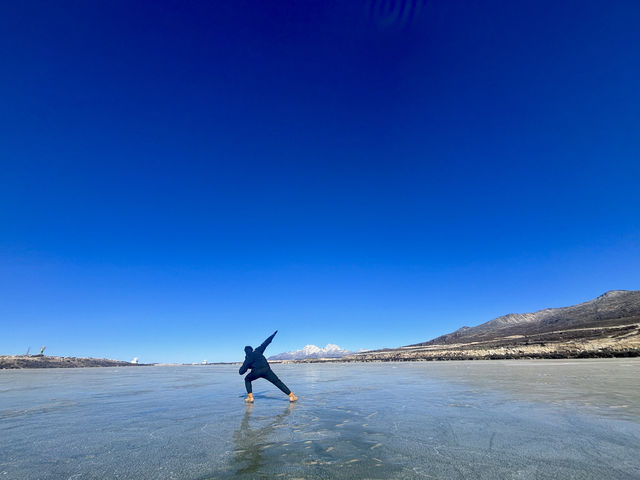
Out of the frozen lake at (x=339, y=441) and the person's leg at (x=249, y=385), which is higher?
the person's leg at (x=249, y=385)

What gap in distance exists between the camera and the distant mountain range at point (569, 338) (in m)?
45.3

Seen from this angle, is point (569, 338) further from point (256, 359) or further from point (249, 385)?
point (249, 385)

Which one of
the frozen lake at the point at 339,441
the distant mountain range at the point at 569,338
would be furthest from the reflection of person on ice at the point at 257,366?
the distant mountain range at the point at 569,338

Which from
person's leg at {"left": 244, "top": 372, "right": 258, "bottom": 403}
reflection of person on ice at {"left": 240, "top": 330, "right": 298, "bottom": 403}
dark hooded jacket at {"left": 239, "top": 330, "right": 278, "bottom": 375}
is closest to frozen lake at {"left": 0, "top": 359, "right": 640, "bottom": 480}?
person's leg at {"left": 244, "top": 372, "right": 258, "bottom": 403}

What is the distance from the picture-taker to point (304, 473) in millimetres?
4512

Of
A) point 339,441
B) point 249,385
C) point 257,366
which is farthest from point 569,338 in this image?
point 339,441

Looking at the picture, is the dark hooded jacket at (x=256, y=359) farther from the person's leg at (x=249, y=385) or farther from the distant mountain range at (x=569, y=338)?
the distant mountain range at (x=569, y=338)

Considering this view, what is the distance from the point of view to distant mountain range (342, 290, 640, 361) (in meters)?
45.3

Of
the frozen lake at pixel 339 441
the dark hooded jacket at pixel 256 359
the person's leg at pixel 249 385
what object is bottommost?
the frozen lake at pixel 339 441

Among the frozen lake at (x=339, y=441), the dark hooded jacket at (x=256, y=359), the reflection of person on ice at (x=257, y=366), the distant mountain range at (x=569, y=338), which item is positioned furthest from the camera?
the distant mountain range at (x=569, y=338)

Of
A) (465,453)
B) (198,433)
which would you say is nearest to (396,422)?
(465,453)

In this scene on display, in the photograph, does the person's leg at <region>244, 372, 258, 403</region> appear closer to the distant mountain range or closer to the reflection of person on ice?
the reflection of person on ice

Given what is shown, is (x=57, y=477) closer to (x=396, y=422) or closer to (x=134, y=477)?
(x=134, y=477)

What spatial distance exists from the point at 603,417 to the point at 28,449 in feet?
42.5
